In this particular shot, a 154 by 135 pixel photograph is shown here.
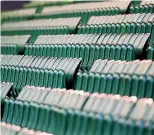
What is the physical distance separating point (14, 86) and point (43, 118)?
1.08ft

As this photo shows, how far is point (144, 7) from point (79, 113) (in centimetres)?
76

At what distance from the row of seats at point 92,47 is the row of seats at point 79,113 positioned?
0.24 metres

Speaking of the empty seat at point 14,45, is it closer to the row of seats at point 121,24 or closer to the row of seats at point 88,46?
the row of seats at point 88,46

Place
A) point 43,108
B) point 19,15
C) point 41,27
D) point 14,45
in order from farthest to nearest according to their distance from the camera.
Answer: point 19,15 < point 41,27 < point 14,45 < point 43,108

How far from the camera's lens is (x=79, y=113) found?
0.83m

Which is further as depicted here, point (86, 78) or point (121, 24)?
point (121, 24)

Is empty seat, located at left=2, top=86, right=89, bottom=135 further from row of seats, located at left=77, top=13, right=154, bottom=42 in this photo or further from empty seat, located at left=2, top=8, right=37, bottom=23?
empty seat, located at left=2, top=8, right=37, bottom=23

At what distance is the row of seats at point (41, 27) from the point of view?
1596 mm

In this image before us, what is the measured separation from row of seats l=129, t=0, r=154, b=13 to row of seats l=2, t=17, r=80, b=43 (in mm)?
291

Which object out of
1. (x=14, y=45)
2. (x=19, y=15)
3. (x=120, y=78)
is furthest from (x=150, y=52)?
(x=19, y=15)

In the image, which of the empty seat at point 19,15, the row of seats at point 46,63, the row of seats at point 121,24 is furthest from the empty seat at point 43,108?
the empty seat at point 19,15

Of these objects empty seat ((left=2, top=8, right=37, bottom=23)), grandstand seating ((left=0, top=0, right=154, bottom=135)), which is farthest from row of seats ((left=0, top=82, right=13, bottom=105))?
empty seat ((left=2, top=8, right=37, bottom=23))

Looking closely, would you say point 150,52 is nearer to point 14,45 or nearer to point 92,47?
point 92,47

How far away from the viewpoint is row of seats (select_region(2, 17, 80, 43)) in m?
1.60
